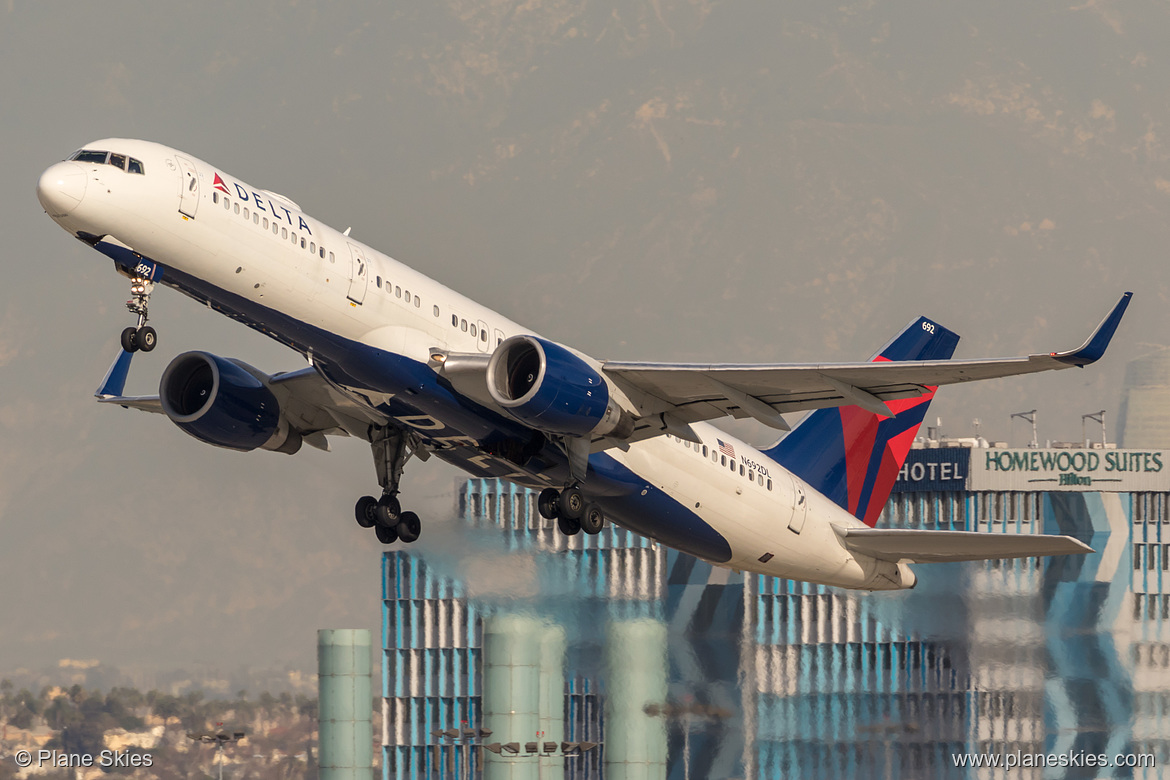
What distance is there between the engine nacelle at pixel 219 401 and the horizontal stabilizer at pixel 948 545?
44.2 feet

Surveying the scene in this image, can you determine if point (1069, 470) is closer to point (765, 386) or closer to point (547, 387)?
point (765, 386)

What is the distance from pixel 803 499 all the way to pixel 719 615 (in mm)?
25596

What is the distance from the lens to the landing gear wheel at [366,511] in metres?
36.0

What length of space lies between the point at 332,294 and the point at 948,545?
15.4m

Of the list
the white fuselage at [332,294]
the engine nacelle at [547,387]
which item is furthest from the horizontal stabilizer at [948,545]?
the engine nacelle at [547,387]

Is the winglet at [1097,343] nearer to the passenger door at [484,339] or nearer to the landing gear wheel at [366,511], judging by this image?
the passenger door at [484,339]

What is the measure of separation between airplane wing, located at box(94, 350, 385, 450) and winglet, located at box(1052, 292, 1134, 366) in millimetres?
13367

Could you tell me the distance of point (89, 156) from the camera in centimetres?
2762

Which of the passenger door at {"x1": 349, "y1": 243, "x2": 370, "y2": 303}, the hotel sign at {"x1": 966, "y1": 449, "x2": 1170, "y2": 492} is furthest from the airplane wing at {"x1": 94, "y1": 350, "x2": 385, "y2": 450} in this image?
A: the hotel sign at {"x1": 966, "y1": 449, "x2": 1170, "y2": 492}

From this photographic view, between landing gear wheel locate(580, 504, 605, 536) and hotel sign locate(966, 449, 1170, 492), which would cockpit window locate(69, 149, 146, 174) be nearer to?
landing gear wheel locate(580, 504, 605, 536)

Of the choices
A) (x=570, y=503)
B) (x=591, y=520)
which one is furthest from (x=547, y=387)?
(x=591, y=520)

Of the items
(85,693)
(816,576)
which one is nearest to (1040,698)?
(816,576)

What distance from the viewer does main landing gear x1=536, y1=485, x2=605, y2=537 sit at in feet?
110

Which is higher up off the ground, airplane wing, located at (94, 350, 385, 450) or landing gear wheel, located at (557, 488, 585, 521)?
airplane wing, located at (94, 350, 385, 450)
